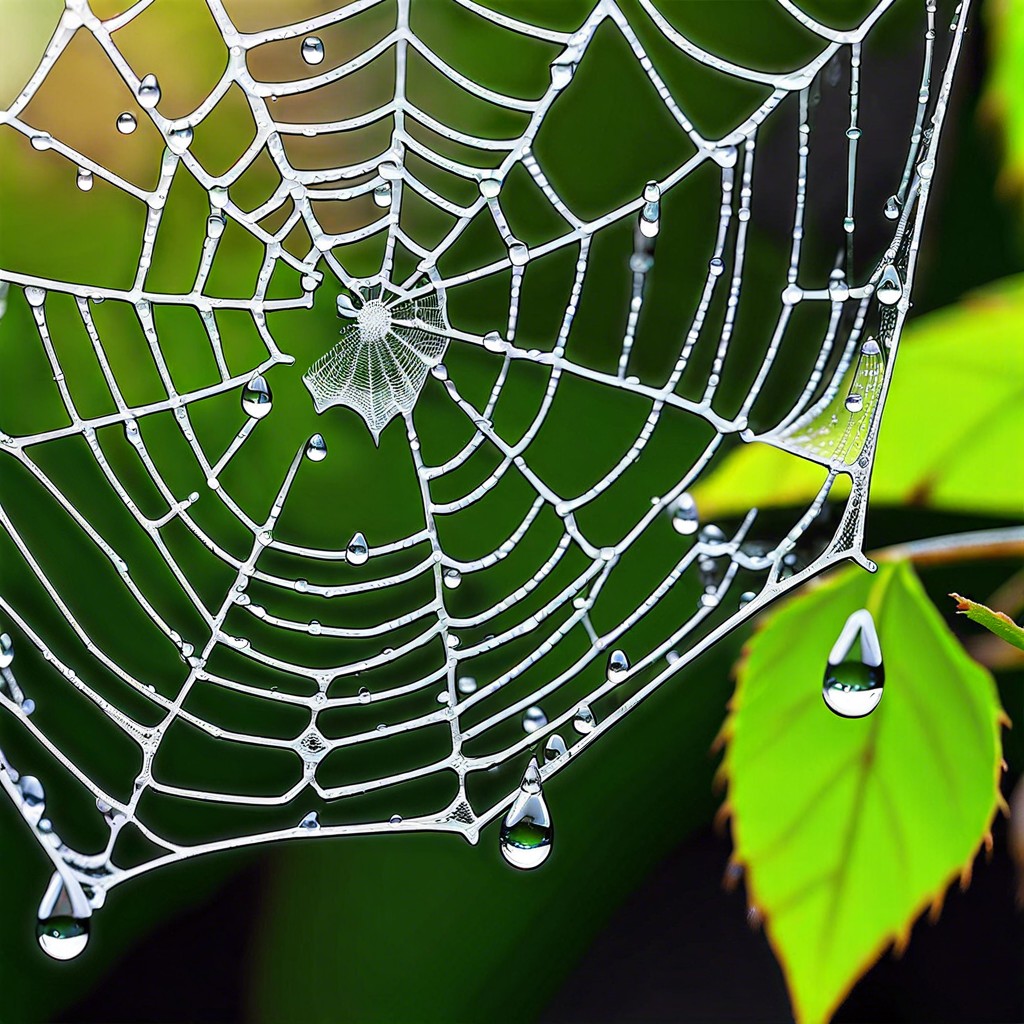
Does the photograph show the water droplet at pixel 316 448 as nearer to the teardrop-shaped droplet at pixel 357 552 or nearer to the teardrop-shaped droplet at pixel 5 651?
the teardrop-shaped droplet at pixel 357 552

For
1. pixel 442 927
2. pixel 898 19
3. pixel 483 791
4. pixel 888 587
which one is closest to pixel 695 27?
pixel 898 19

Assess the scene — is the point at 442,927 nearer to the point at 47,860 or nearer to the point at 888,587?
the point at 47,860

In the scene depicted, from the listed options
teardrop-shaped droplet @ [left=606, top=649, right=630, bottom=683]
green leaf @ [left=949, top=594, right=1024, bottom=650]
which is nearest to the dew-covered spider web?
teardrop-shaped droplet @ [left=606, top=649, right=630, bottom=683]

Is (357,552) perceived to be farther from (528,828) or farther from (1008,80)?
(1008,80)

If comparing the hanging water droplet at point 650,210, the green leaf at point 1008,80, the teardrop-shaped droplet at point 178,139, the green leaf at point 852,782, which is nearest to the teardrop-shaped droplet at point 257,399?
the teardrop-shaped droplet at point 178,139

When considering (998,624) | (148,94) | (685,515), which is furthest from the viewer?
(685,515)

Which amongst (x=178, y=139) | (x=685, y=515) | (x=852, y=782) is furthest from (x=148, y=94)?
(x=852, y=782)

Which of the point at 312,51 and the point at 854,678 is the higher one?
the point at 312,51
